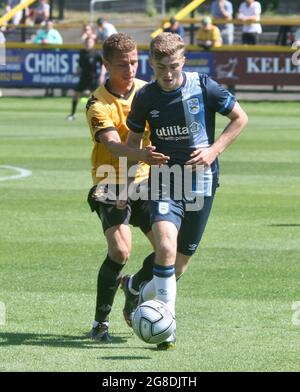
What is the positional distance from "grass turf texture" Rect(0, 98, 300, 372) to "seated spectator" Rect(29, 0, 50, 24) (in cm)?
2410

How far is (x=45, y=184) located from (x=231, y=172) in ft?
11.6

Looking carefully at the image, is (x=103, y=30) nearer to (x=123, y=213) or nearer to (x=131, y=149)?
(x=123, y=213)

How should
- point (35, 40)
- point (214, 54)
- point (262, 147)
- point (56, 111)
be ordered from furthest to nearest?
point (35, 40) → point (214, 54) → point (56, 111) → point (262, 147)

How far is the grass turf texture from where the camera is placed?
8.16 meters

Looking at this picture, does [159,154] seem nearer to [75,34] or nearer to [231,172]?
[231,172]

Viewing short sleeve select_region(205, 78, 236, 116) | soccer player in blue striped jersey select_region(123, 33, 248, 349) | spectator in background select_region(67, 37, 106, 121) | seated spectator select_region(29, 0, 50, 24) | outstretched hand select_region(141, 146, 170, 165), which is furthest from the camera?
seated spectator select_region(29, 0, 50, 24)

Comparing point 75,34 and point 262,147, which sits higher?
point 262,147

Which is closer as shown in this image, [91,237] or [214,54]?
[91,237]

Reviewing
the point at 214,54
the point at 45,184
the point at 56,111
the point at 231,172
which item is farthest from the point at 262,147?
the point at 214,54

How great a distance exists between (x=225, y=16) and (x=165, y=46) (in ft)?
109

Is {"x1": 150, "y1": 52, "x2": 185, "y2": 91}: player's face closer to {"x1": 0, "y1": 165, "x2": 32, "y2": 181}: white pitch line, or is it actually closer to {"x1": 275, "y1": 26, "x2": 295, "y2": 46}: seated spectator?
{"x1": 0, "y1": 165, "x2": 32, "y2": 181}: white pitch line

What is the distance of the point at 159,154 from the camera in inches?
325

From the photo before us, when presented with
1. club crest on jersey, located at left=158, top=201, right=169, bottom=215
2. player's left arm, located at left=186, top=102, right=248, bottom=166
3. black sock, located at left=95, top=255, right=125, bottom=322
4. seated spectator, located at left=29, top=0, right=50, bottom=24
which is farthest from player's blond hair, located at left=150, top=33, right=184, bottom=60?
seated spectator, located at left=29, top=0, right=50, bottom=24

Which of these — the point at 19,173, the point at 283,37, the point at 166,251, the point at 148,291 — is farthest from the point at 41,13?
Result: the point at 166,251
